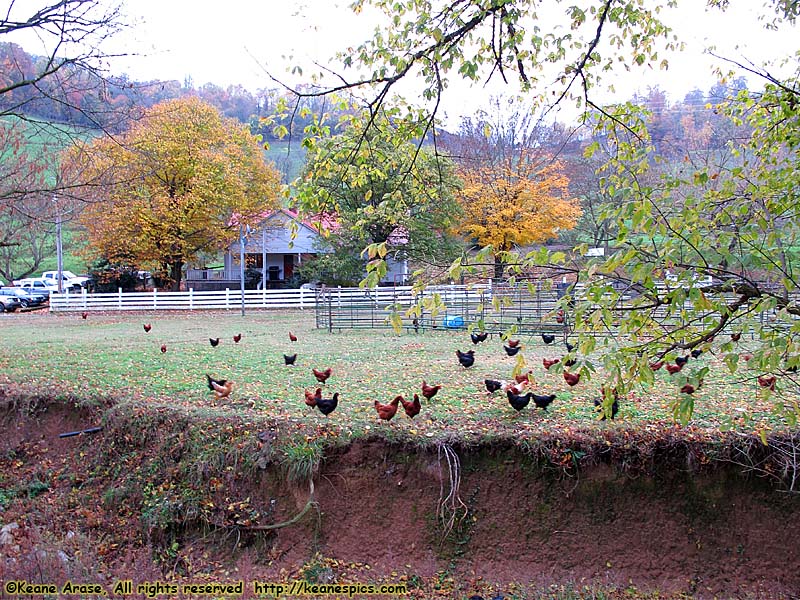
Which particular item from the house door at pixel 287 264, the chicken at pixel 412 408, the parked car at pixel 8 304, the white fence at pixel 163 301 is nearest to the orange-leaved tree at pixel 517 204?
the white fence at pixel 163 301

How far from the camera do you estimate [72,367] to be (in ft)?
34.3

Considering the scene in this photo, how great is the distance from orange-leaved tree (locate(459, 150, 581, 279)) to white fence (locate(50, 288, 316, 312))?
8562mm

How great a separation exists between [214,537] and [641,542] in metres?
4.49

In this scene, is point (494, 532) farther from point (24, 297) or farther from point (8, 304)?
point (24, 297)

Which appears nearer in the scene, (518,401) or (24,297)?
(518,401)

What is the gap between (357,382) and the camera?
360 inches

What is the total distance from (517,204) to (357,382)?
18034mm

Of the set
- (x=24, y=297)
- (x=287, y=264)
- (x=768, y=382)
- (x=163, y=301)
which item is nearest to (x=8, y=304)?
(x=24, y=297)

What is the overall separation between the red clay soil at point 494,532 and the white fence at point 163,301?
20.5m

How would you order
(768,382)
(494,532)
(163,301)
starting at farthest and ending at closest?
(163,301), (494,532), (768,382)

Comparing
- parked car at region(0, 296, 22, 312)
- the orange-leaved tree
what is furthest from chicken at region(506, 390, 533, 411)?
parked car at region(0, 296, 22, 312)

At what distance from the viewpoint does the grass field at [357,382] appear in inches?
265

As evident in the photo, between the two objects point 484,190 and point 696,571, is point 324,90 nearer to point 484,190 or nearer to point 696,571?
point 696,571

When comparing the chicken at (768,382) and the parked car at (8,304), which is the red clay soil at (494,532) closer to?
the chicken at (768,382)
